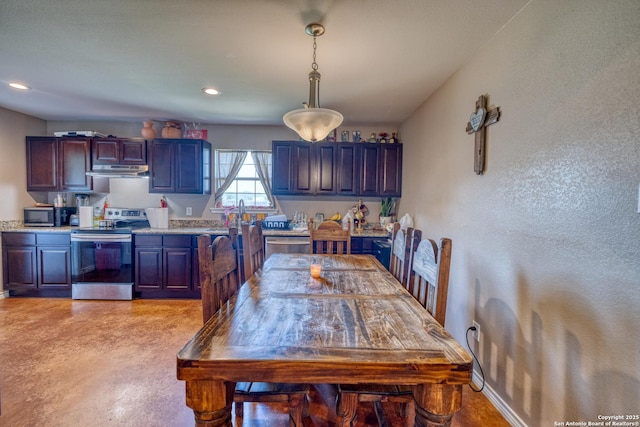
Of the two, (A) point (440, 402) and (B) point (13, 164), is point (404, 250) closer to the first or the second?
(A) point (440, 402)

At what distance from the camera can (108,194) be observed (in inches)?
168

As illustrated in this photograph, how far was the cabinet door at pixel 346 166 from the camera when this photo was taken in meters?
3.97

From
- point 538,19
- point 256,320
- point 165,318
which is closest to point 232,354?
point 256,320

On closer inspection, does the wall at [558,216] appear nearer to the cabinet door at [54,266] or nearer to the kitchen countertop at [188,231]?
the kitchen countertop at [188,231]

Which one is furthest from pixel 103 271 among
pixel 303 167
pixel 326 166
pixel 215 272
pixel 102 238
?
pixel 215 272

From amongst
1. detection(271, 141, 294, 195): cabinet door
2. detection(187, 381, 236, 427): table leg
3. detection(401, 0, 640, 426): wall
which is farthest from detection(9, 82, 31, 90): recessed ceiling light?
detection(401, 0, 640, 426): wall

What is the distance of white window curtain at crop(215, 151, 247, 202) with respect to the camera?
14.1 feet

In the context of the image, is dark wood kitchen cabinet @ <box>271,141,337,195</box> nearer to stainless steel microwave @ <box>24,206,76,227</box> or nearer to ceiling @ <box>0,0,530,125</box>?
ceiling @ <box>0,0,530,125</box>

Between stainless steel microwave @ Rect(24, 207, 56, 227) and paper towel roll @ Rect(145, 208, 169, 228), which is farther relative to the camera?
paper towel roll @ Rect(145, 208, 169, 228)

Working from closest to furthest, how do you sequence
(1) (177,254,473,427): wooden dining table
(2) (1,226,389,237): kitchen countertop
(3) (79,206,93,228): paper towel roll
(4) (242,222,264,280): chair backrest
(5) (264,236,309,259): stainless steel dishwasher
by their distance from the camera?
(1) (177,254,473,427): wooden dining table → (4) (242,222,264,280): chair backrest → (5) (264,236,309,259): stainless steel dishwasher → (2) (1,226,389,237): kitchen countertop → (3) (79,206,93,228): paper towel roll

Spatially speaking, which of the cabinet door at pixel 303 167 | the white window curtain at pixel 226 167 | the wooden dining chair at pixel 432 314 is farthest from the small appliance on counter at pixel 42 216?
the wooden dining chair at pixel 432 314

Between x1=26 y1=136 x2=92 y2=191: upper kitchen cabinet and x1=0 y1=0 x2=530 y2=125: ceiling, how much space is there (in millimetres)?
581

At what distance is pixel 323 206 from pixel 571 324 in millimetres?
3322

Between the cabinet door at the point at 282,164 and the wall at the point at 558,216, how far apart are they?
2.38 meters
